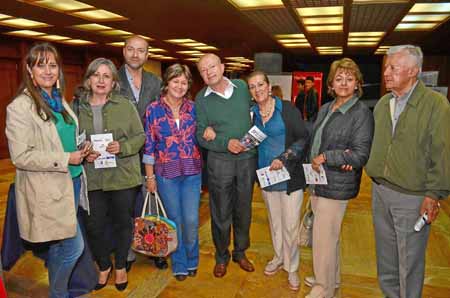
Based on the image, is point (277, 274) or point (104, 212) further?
point (277, 274)

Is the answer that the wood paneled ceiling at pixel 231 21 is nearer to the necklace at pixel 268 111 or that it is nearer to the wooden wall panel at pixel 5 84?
the wooden wall panel at pixel 5 84

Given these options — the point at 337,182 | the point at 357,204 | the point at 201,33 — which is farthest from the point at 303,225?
the point at 201,33

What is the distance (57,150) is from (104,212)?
2.24 feet

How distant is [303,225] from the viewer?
2678 millimetres

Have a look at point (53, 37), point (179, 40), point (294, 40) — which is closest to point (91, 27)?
point (53, 37)

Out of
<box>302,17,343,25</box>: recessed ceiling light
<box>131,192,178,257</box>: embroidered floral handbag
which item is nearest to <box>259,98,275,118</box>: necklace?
<box>131,192,178,257</box>: embroidered floral handbag

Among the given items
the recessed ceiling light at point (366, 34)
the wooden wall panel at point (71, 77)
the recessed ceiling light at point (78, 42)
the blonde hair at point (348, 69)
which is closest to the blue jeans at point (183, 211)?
the blonde hair at point (348, 69)

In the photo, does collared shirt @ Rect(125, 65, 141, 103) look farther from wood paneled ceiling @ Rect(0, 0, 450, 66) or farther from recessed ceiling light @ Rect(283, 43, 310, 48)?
recessed ceiling light @ Rect(283, 43, 310, 48)

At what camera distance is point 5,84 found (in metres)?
8.71

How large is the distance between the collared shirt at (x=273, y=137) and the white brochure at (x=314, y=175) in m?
0.25

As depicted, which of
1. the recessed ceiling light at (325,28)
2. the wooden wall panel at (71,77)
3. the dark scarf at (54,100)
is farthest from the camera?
the wooden wall panel at (71,77)

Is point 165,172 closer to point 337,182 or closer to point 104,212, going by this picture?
point 104,212

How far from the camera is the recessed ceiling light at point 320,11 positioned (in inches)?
228

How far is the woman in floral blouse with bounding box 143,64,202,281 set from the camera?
2395 mm
